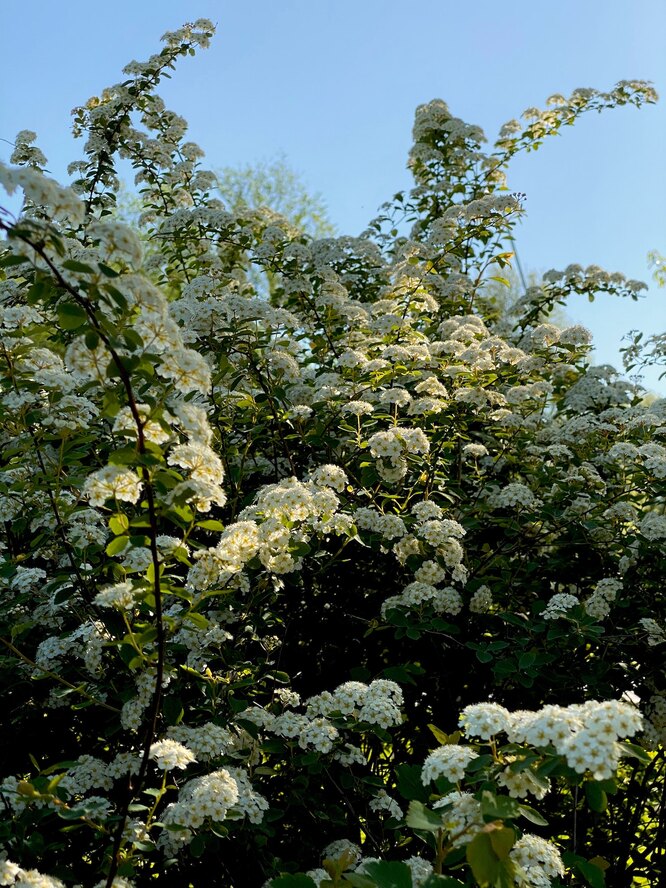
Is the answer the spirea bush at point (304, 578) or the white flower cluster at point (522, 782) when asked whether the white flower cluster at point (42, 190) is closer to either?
the spirea bush at point (304, 578)

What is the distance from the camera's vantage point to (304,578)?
3.18m

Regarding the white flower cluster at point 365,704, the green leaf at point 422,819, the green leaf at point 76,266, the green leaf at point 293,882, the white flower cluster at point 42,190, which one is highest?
the white flower cluster at point 42,190

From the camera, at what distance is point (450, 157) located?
5504 millimetres

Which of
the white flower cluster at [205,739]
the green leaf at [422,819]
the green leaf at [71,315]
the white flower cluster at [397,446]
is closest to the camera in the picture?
the green leaf at [422,819]

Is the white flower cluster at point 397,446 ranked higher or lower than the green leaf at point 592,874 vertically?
higher

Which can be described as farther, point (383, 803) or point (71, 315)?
point (383, 803)

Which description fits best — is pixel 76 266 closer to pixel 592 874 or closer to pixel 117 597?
pixel 117 597

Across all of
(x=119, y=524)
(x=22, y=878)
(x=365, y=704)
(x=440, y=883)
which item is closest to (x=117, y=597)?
(x=119, y=524)

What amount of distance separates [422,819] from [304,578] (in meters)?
1.75

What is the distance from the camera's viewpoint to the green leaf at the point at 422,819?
143cm

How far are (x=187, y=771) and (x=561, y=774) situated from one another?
3.85 ft

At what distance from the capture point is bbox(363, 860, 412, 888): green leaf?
145 centimetres

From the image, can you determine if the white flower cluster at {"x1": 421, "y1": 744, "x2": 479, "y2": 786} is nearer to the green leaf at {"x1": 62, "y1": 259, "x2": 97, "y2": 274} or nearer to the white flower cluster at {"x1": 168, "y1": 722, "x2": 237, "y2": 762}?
the white flower cluster at {"x1": 168, "y1": 722, "x2": 237, "y2": 762}

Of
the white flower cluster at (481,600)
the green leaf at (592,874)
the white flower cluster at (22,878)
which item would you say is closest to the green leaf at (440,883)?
the green leaf at (592,874)
